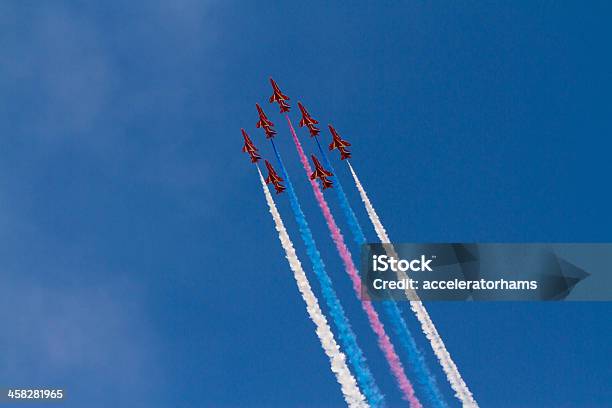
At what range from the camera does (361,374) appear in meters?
119

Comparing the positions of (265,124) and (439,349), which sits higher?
(265,124)

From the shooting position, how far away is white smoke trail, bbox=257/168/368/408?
382 feet

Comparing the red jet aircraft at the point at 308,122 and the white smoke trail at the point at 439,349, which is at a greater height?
the red jet aircraft at the point at 308,122

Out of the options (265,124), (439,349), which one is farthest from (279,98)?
(439,349)

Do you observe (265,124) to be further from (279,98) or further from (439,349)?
(439,349)

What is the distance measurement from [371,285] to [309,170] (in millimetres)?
34033

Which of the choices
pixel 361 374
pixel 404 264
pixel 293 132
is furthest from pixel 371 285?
pixel 293 132

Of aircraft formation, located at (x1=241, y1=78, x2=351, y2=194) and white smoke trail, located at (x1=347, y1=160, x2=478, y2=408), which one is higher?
aircraft formation, located at (x1=241, y1=78, x2=351, y2=194)

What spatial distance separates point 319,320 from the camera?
4875 inches

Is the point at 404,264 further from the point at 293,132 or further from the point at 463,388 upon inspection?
the point at 293,132

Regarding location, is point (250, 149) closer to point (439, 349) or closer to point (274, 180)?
point (274, 180)

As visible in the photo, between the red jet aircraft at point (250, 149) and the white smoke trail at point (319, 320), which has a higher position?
the red jet aircraft at point (250, 149)

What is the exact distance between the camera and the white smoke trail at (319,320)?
382 feet

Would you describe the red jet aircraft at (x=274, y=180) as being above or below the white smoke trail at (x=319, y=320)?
above
